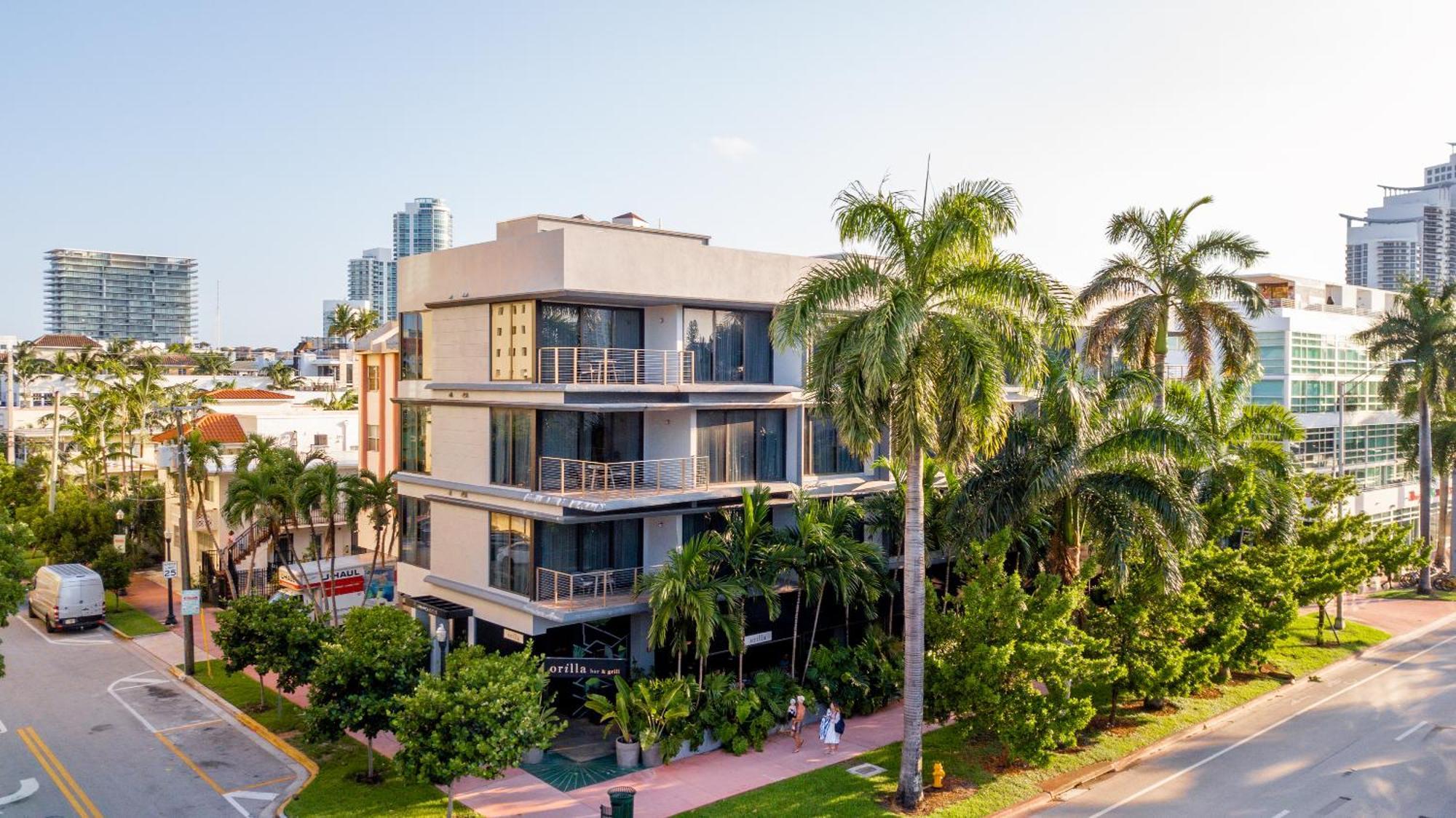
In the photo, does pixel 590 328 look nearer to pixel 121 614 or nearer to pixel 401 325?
pixel 401 325

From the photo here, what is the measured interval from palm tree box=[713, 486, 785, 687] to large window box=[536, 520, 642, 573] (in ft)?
8.42

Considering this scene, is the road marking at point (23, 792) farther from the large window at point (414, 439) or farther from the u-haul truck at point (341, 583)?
the large window at point (414, 439)

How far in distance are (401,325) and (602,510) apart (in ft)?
36.6

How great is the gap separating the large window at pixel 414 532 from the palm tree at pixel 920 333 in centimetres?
1516

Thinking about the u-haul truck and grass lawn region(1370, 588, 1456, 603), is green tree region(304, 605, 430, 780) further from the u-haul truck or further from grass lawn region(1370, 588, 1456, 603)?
grass lawn region(1370, 588, 1456, 603)

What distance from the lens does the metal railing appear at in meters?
27.2

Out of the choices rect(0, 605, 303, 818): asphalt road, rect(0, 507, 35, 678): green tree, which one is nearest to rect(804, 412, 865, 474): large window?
rect(0, 605, 303, 818): asphalt road

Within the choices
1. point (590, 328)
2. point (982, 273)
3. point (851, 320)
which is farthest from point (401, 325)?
point (982, 273)

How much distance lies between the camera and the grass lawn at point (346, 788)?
22375mm

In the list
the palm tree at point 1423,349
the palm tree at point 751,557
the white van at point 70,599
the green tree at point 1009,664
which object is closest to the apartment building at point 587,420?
the palm tree at point 751,557

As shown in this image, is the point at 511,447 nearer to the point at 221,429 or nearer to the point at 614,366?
the point at 614,366

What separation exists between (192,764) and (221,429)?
90.4ft

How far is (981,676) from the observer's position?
76.4 ft

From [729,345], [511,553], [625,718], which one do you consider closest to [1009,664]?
[625,718]
